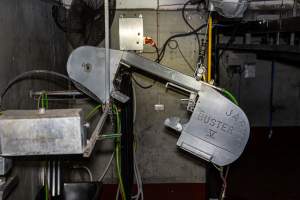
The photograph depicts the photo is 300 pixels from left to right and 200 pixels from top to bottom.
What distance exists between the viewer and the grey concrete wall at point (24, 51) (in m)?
1.66

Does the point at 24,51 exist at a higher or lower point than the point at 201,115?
higher

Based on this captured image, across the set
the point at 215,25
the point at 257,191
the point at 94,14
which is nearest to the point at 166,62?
the point at 215,25

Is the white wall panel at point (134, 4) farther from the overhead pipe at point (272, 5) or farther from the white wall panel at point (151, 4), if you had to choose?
the overhead pipe at point (272, 5)

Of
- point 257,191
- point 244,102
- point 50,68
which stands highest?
point 50,68

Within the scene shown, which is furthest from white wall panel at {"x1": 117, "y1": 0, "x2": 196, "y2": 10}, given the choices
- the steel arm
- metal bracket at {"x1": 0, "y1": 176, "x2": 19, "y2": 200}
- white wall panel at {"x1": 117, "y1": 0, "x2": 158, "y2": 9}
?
metal bracket at {"x1": 0, "y1": 176, "x2": 19, "y2": 200}

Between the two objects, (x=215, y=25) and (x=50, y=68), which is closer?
(x=50, y=68)

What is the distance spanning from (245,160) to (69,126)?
164 inches

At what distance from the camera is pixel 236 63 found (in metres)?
5.46

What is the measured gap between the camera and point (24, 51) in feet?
6.39

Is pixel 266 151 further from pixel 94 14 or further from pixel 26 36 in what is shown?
pixel 26 36

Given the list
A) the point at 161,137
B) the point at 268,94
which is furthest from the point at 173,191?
the point at 268,94

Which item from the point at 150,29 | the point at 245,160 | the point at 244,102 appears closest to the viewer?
the point at 150,29

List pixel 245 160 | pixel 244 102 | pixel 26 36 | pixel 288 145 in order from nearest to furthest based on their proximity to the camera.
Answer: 1. pixel 26 36
2. pixel 245 160
3. pixel 288 145
4. pixel 244 102

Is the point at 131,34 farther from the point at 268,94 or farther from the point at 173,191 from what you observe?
the point at 268,94
